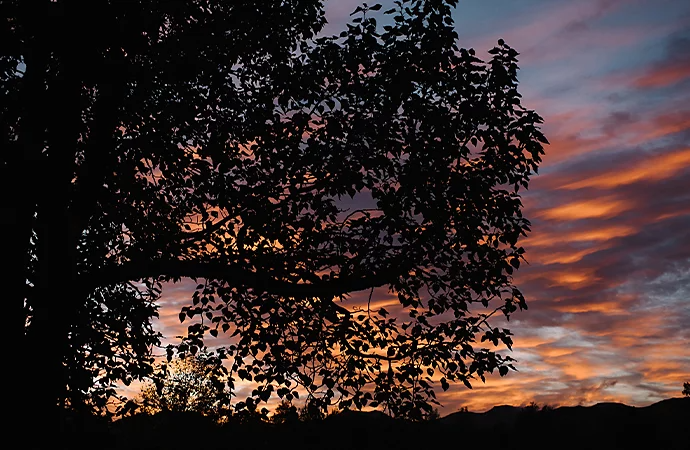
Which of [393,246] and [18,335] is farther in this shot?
[393,246]

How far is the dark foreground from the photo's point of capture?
45.1ft

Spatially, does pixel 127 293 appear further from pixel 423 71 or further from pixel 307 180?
pixel 423 71

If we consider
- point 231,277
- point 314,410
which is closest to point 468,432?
point 314,410

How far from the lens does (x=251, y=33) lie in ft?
51.3

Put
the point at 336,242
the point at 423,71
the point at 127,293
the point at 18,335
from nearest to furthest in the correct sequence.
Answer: the point at 18,335, the point at 423,71, the point at 336,242, the point at 127,293

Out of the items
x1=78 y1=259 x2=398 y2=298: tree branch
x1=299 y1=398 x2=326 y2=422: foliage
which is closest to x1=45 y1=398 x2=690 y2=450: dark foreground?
x1=299 y1=398 x2=326 y2=422: foliage

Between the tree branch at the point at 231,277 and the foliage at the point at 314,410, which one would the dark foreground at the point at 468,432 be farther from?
the tree branch at the point at 231,277

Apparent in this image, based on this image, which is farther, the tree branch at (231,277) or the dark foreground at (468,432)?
the tree branch at (231,277)

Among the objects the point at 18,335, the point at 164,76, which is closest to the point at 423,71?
the point at 164,76

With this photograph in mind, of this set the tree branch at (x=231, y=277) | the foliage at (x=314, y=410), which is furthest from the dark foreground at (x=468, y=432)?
the tree branch at (x=231, y=277)

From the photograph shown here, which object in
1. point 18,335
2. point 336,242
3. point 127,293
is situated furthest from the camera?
point 127,293

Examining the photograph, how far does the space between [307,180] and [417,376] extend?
480 cm

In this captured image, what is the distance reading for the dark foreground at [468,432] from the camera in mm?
13758

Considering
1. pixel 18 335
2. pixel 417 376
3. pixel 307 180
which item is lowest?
pixel 417 376
